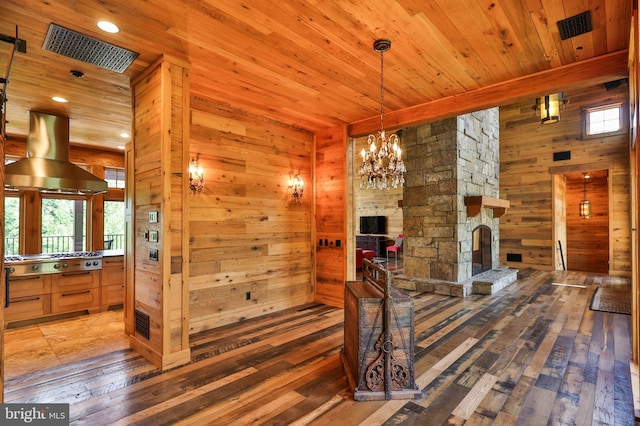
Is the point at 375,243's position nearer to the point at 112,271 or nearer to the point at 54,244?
the point at 112,271

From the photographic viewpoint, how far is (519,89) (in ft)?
11.0

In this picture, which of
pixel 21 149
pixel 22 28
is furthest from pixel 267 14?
pixel 21 149

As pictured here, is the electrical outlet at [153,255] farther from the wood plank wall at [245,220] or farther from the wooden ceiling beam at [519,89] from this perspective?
the wooden ceiling beam at [519,89]

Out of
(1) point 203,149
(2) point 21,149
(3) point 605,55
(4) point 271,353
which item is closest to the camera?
(3) point 605,55

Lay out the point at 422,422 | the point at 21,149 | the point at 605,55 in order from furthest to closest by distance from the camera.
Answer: the point at 21,149 < the point at 605,55 < the point at 422,422

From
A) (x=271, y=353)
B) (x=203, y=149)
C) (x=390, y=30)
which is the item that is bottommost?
(x=271, y=353)

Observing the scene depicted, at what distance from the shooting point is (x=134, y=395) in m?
2.45

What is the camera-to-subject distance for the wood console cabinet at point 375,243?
34.9 feet

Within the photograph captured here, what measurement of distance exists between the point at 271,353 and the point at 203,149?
97.4 inches

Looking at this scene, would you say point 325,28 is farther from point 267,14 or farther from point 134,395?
point 134,395

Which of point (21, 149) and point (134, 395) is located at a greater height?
point (21, 149)

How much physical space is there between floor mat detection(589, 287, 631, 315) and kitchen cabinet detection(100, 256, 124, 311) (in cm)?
715

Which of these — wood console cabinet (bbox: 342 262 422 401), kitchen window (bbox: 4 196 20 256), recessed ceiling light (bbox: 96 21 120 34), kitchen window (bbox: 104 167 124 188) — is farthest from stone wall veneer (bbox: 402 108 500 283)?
kitchen window (bbox: 4 196 20 256)

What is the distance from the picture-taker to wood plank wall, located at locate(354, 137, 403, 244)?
1084cm
